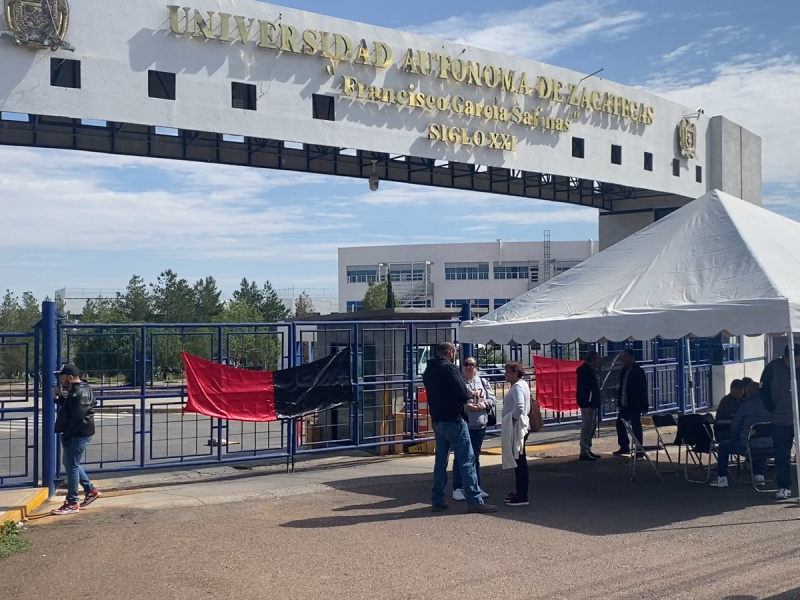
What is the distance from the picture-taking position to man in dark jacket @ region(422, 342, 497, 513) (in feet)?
31.5

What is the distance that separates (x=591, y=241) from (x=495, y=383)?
2361 inches

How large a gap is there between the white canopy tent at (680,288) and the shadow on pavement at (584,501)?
5.15 ft

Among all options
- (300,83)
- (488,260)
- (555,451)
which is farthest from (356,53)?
(488,260)

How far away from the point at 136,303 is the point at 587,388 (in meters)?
31.7

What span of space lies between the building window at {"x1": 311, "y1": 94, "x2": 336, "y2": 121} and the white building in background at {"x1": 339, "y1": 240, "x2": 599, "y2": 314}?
50.8m

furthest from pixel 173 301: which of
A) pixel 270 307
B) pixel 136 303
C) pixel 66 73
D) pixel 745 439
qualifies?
pixel 745 439

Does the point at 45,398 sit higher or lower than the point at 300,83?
lower

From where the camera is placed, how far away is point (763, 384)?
1034 cm

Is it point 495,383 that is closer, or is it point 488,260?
point 495,383

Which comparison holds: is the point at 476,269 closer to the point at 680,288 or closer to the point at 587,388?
the point at 587,388

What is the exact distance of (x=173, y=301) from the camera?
44719 mm

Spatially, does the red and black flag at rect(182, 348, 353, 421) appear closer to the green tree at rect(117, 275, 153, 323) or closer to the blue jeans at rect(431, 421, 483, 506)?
the blue jeans at rect(431, 421, 483, 506)

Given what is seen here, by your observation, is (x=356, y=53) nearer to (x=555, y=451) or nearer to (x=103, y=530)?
(x=555, y=451)

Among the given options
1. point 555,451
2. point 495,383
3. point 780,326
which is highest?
point 780,326
